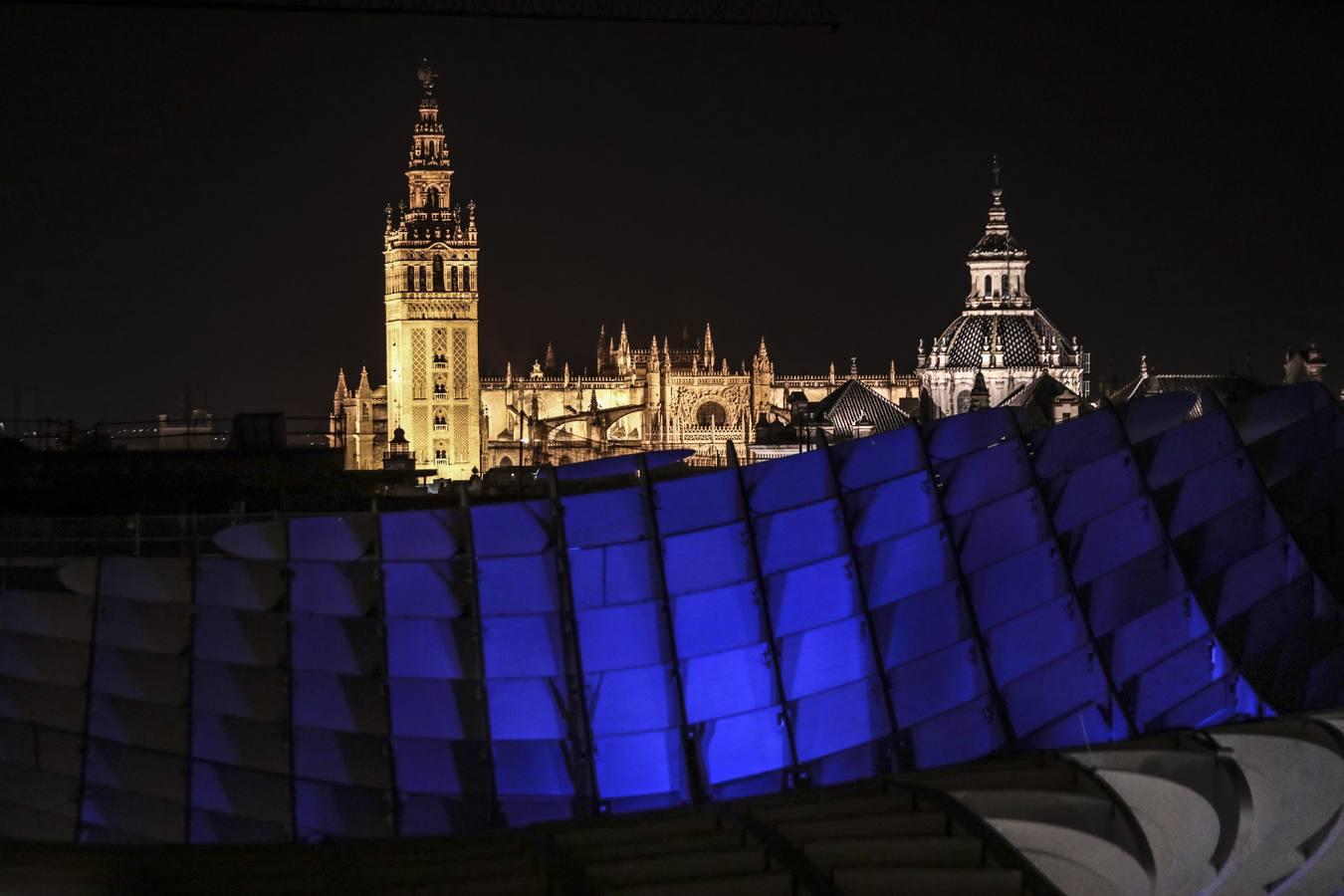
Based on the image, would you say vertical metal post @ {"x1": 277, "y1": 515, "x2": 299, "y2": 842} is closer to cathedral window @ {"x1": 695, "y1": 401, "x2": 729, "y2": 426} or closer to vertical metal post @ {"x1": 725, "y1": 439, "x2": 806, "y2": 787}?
vertical metal post @ {"x1": 725, "y1": 439, "x2": 806, "y2": 787}

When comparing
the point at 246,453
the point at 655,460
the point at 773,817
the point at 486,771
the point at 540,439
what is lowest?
the point at 773,817

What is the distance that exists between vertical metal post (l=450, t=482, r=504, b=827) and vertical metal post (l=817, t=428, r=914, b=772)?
130 inches

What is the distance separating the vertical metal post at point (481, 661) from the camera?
18844 millimetres

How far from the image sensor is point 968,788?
1584cm

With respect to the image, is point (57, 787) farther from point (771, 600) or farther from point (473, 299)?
point (473, 299)

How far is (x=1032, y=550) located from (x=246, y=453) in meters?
23.5

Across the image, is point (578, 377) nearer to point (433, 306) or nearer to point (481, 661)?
point (433, 306)

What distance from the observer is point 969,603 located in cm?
2072

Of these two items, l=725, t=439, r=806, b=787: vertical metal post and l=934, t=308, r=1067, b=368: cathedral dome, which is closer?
l=725, t=439, r=806, b=787: vertical metal post

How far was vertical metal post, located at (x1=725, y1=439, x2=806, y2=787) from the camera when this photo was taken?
770 inches

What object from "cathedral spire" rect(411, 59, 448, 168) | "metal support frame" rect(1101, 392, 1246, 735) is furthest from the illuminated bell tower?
"metal support frame" rect(1101, 392, 1246, 735)

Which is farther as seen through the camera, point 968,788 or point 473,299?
point 473,299

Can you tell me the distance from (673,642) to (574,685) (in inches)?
36.8

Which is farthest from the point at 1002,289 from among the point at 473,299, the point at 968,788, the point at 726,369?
the point at 968,788
